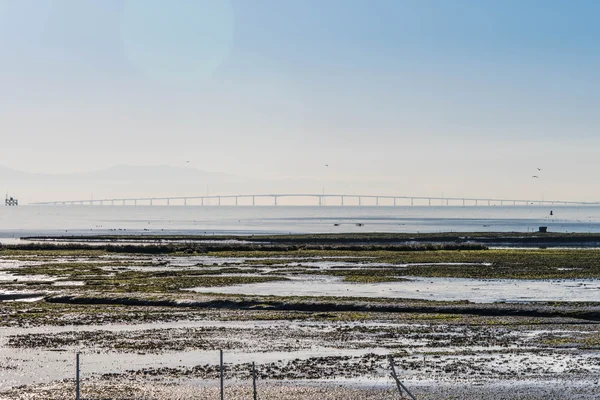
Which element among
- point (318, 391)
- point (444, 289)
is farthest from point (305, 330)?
point (444, 289)

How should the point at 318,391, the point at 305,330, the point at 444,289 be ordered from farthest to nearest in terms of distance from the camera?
the point at 444,289
the point at 305,330
the point at 318,391

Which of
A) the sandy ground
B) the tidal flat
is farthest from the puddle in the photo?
the sandy ground

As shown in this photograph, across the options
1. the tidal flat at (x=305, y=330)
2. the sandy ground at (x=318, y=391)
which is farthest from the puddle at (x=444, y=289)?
the sandy ground at (x=318, y=391)

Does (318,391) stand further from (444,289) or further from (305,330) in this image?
(444,289)

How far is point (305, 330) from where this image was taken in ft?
112

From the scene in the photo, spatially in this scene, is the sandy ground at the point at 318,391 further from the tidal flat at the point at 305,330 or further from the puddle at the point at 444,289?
the puddle at the point at 444,289

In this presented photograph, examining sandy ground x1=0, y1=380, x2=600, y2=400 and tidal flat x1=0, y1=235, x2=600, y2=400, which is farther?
tidal flat x1=0, y1=235, x2=600, y2=400

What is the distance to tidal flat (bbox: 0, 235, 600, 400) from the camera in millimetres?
24234

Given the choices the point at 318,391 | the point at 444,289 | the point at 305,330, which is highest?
the point at 444,289

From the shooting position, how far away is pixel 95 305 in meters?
44.6

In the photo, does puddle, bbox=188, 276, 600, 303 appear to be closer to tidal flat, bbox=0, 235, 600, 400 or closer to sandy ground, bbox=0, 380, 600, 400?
tidal flat, bbox=0, 235, 600, 400

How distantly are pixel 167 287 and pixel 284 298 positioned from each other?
1088 centimetres

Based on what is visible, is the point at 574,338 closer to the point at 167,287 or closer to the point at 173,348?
the point at 173,348

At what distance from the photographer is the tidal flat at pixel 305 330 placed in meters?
24.2
